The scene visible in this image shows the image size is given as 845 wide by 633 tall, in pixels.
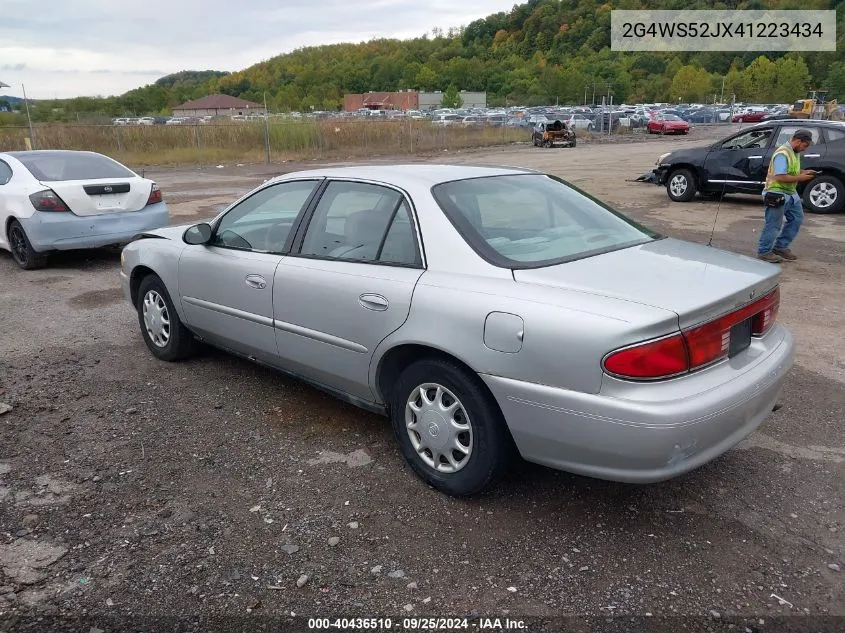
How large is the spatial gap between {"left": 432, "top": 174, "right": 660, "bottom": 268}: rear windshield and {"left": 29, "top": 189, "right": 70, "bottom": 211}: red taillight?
6.32 metres

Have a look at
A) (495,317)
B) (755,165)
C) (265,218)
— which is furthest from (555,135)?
(495,317)

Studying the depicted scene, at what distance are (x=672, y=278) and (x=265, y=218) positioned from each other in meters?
2.55

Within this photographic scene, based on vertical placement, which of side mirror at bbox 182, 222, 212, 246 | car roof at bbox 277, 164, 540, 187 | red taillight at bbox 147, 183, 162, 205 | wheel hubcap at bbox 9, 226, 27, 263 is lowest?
wheel hubcap at bbox 9, 226, 27, 263

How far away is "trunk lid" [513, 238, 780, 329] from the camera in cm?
275

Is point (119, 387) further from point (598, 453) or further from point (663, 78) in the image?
point (663, 78)

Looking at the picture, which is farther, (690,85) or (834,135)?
(690,85)

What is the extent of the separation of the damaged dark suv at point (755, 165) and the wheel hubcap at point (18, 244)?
1166 centimetres

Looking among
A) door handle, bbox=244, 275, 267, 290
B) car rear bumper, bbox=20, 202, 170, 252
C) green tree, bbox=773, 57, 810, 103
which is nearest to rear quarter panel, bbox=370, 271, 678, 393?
door handle, bbox=244, 275, 267, 290

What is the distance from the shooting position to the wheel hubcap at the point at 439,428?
3.14 meters

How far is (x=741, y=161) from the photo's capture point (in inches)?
503

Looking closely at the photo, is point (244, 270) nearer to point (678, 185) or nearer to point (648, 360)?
point (648, 360)

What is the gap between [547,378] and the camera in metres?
2.72

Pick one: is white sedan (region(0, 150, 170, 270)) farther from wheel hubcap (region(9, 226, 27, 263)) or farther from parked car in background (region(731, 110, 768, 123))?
parked car in background (region(731, 110, 768, 123))

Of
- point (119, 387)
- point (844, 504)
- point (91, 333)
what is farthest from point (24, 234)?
point (844, 504)
